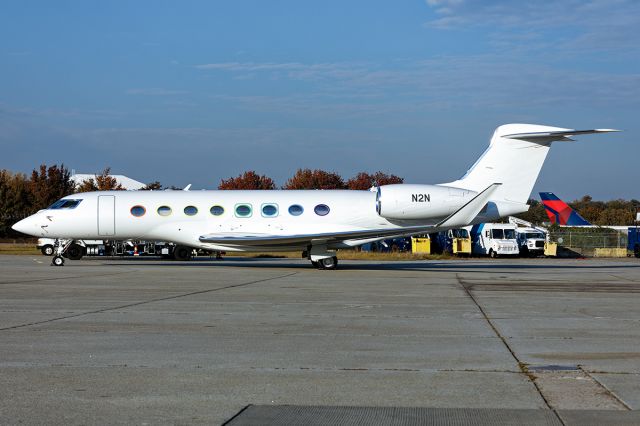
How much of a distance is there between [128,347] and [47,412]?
3.41 meters

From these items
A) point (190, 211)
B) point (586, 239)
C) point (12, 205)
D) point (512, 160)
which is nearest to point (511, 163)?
point (512, 160)

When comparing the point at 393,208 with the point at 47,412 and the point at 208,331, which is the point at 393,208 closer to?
the point at 208,331

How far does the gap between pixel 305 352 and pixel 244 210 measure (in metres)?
19.6

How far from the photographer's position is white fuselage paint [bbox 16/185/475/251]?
2888 centimetres

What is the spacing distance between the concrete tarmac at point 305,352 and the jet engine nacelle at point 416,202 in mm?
9602

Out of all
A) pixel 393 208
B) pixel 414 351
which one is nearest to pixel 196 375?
pixel 414 351

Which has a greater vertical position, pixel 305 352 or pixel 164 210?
pixel 164 210

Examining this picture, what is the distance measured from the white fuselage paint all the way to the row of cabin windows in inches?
4.1

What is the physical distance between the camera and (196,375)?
819 centimetres

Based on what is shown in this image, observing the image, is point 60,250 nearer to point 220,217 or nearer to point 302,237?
point 220,217

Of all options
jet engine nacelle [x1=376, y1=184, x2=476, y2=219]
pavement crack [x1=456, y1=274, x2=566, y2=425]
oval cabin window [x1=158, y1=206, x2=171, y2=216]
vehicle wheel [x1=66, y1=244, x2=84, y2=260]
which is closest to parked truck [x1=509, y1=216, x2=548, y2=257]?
jet engine nacelle [x1=376, y1=184, x2=476, y2=219]

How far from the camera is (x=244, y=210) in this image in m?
29.1

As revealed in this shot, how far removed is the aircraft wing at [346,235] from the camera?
27.9 m

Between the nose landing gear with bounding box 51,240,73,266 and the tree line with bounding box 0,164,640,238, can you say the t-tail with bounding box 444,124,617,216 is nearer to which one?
the nose landing gear with bounding box 51,240,73,266
